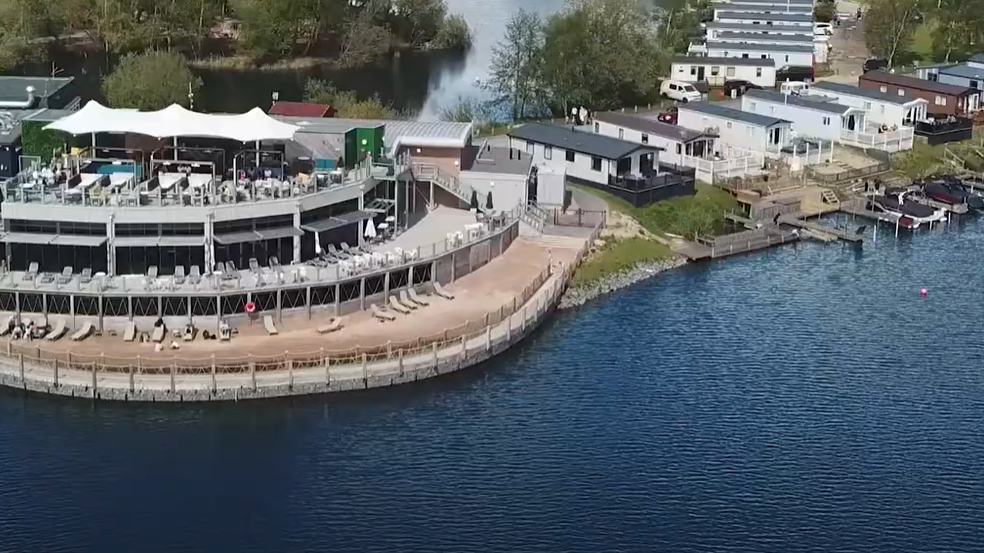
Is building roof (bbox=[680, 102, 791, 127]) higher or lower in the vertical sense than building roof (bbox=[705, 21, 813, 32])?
lower

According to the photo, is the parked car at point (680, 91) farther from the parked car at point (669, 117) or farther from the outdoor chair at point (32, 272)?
the outdoor chair at point (32, 272)

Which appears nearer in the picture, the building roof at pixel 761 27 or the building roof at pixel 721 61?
the building roof at pixel 721 61

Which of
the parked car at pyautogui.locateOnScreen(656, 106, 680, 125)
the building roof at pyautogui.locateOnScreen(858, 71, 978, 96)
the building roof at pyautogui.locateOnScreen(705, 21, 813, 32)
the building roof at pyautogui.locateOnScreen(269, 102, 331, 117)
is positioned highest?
the building roof at pyautogui.locateOnScreen(705, 21, 813, 32)

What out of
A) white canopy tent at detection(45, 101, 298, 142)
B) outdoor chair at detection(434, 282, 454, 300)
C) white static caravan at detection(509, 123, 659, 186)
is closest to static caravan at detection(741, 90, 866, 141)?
white static caravan at detection(509, 123, 659, 186)

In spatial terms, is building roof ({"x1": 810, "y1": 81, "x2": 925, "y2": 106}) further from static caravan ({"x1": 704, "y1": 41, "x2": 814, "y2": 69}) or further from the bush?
the bush

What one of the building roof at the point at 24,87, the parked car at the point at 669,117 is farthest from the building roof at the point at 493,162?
the building roof at the point at 24,87

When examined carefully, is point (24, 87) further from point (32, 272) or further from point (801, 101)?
point (801, 101)

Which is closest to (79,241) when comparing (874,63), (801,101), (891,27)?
(801,101)
